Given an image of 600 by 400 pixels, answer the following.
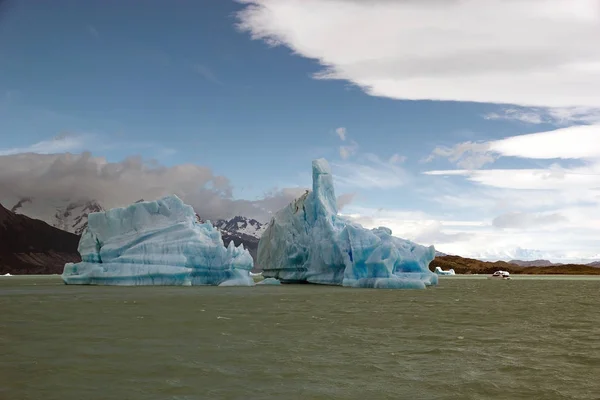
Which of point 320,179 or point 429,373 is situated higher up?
point 320,179

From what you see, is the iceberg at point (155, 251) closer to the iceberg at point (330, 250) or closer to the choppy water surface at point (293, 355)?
the iceberg at point (330, 250)

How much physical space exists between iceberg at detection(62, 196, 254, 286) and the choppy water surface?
18.0m

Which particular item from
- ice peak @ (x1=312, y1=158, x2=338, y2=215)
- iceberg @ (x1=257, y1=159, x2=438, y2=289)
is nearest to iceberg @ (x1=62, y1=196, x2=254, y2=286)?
iceberg @ (x1=257, y1=159, x2=438, y2=289)

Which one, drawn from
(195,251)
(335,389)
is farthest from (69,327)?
(195,251)

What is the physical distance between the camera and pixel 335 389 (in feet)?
29.8

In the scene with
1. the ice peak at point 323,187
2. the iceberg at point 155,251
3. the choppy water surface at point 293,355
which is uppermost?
the ice peak at point 323,187

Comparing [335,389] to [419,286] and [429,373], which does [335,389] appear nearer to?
[429,373]

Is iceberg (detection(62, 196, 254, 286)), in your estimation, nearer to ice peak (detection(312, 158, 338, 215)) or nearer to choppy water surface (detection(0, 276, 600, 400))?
ice peak (detection(312, 158, 338, 215))

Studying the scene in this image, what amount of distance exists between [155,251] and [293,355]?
28501 mm

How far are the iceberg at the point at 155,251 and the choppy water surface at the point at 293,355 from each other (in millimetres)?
18026

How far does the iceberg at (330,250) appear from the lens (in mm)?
38281

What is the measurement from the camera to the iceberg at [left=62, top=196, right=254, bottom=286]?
127 ft

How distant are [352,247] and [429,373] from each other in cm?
2792

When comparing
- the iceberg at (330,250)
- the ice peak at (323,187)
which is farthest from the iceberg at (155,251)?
the ice peak at (323,187)
